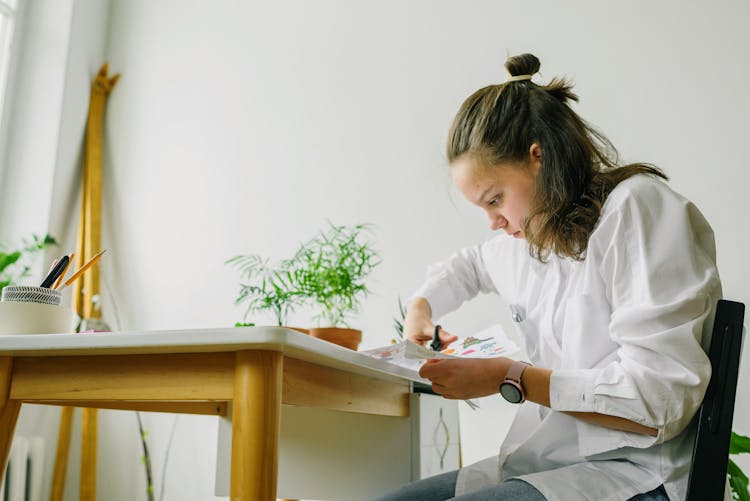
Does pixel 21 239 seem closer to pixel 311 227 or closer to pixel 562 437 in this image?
pixel 311 227

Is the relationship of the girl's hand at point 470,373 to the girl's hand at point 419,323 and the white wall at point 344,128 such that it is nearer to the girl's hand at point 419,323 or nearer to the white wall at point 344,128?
the girl's hand at point 419,323

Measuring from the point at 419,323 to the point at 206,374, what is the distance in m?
0.73

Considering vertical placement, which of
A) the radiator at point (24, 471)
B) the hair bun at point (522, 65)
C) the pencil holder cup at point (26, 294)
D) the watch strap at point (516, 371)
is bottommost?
the radiator at point (24, 471)

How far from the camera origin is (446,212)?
7.93 ft

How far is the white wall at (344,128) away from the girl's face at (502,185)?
3.36 feet

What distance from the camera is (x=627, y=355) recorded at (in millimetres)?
914

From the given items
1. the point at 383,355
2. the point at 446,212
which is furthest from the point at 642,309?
the point at 446,212

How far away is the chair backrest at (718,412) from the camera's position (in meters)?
0.86

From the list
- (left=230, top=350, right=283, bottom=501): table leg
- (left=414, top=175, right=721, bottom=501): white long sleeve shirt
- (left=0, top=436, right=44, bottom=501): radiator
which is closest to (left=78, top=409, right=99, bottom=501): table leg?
(left=0, top=436, right=44, bottom=501): radiator

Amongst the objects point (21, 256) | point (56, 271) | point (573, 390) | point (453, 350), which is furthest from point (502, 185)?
point (21, 256)

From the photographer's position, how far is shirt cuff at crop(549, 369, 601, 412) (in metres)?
0.93

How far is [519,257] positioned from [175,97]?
7.15ft

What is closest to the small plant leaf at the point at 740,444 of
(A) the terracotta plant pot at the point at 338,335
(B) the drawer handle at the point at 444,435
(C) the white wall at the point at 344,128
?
(C) the white wall at the point at 344,128

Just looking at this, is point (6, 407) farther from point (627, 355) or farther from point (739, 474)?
point (739, 474)
